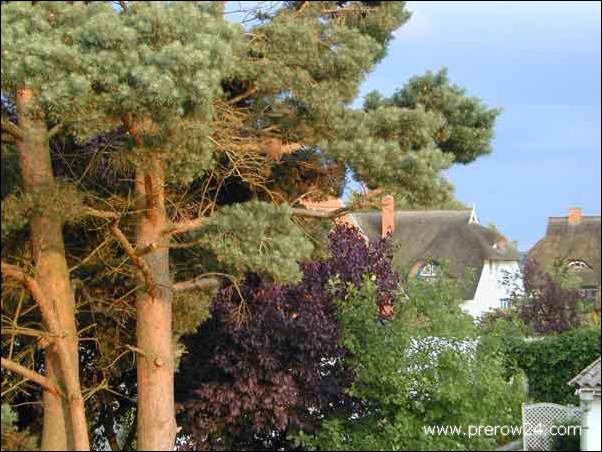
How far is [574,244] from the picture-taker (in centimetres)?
4875

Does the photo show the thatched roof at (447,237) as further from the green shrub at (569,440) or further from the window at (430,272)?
the green shrub at (569,440)

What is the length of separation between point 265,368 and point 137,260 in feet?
12.8

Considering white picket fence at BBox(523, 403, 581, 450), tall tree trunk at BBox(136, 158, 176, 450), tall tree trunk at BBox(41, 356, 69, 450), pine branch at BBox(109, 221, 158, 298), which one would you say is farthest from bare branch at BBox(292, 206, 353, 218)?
white picket fence at BBox(523, 403, 581, 450)

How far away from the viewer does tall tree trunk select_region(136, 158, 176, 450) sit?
19.0 meters

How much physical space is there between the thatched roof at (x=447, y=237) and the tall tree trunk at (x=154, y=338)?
106ft

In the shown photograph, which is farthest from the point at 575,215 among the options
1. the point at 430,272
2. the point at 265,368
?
the point at 265,368

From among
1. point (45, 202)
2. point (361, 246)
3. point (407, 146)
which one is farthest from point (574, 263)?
point (45, 202)

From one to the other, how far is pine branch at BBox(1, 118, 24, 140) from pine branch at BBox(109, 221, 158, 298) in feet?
6.41

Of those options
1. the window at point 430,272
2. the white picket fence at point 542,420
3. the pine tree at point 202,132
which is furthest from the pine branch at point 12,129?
the white picket fence at point 542,420

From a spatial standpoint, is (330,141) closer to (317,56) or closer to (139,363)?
(317,56)

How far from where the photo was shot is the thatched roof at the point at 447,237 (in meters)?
52.8

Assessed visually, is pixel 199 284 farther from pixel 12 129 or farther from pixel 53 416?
pixel 12 129

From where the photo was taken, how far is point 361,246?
77.9 feet

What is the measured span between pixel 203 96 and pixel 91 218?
179 inches
